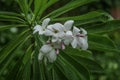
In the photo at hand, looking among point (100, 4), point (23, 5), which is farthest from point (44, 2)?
point (100, 4)

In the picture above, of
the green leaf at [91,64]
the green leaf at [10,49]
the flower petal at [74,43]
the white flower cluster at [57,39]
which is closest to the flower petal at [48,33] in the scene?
the white flower cluster at [57,39]

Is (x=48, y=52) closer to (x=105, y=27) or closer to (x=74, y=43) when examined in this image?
(x=74, y=43)

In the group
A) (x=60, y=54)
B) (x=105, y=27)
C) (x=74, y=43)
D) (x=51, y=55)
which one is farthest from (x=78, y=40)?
(x=105, y=27)

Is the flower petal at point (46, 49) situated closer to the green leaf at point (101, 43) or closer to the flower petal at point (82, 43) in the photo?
the flower petal at point (82, 43)

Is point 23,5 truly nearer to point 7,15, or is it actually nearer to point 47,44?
point 7,15

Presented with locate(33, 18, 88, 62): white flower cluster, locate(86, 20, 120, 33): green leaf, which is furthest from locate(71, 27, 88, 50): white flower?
locate(86, 20, 120, 33): green leaf

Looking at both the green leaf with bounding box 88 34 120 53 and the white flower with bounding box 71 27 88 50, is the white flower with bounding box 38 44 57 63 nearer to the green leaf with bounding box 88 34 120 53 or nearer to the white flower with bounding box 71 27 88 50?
the white flower with bounding box 71 27 88 50
